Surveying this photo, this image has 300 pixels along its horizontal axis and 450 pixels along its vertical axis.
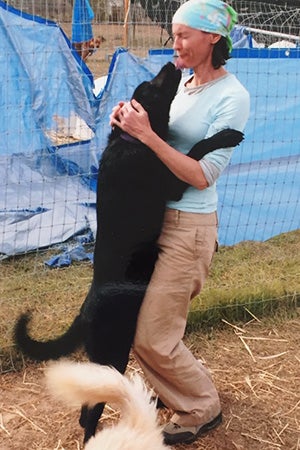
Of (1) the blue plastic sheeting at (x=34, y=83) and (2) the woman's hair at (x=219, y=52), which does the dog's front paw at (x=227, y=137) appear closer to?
(2) the woman's hair at (x=219, y=52)

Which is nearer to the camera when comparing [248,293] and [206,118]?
[206,118]

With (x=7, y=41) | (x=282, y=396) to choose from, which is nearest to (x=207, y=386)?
(x=282, y=396)

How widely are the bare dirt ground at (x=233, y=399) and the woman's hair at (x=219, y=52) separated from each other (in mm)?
1671

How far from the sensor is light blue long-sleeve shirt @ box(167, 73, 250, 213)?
7.28ft

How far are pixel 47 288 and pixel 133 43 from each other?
445 centimetres

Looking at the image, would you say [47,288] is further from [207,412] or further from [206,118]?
[206,118]

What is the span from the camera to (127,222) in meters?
2.34

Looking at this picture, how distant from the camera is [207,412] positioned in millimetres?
2756

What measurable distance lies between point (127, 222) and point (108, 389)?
84 cm

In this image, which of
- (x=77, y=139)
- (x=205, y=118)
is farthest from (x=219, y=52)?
(x=77, y=139)

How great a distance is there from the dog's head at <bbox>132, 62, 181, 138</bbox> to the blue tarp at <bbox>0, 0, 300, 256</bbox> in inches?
108

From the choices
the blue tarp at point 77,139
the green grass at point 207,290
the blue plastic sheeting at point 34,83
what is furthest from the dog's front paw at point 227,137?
the blue plastic sheeting at point 34,83

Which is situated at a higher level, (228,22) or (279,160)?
(228,22)

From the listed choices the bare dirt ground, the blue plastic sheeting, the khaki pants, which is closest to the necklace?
the khaki pants
